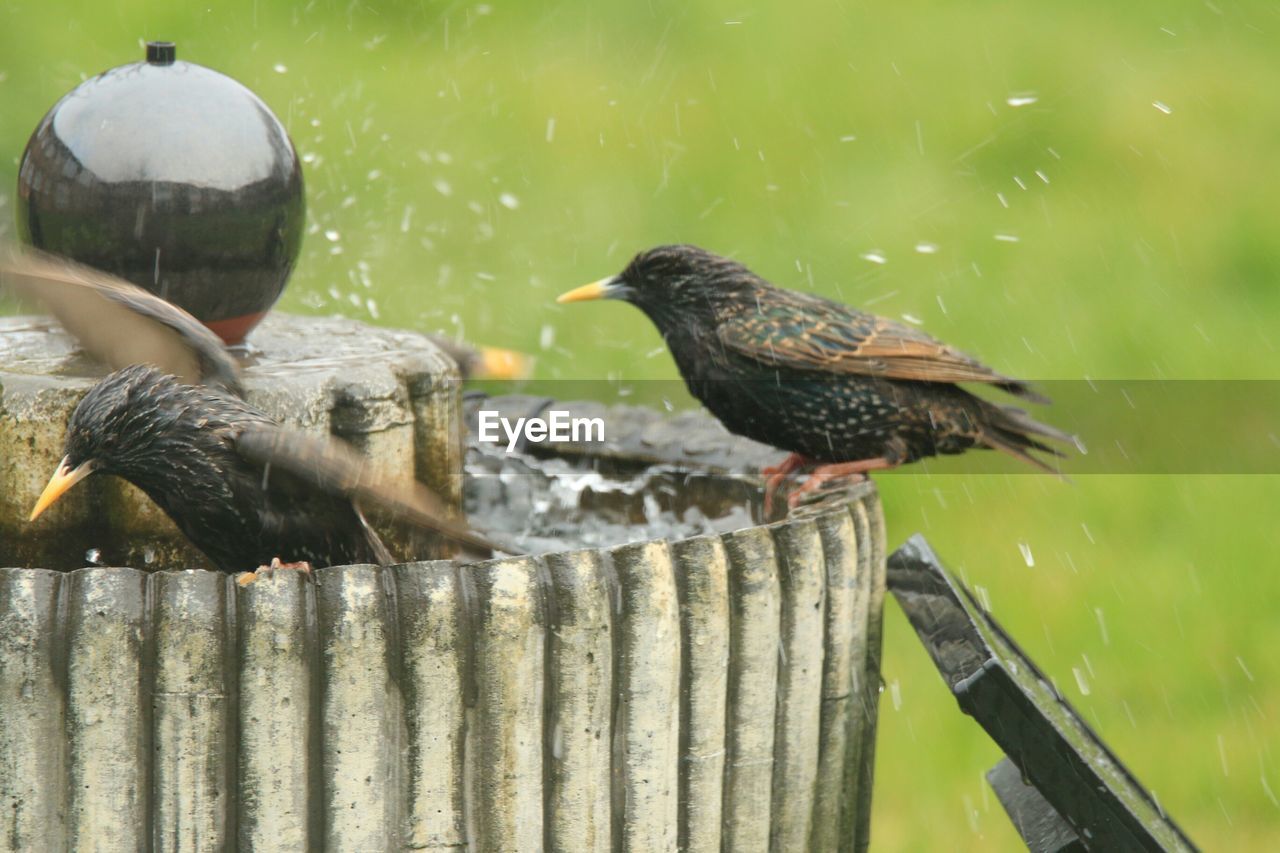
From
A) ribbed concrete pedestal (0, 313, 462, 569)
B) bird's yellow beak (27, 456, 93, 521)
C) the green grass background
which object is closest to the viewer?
bird's yellow beak (27, 456, 93, 521)

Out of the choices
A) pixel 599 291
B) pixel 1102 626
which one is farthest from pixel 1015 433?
pixel 1102 626

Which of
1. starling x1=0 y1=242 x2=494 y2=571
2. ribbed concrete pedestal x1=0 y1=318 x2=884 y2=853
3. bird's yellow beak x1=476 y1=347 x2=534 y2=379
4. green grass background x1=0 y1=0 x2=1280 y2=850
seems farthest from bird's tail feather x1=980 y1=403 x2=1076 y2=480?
starling x1=0 y1=242 x2=494 y2=571

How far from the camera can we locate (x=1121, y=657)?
602 centimetres

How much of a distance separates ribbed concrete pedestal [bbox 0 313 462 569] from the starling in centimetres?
14

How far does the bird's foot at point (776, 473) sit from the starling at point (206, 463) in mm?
991

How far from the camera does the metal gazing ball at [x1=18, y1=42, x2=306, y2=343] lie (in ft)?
11.9

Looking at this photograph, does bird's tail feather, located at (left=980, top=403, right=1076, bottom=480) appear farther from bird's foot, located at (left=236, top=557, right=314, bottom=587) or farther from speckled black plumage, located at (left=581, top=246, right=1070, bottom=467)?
bird's foot, located at (left=236, top=557, right=314, bottom=587)

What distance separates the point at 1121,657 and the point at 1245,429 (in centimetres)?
198

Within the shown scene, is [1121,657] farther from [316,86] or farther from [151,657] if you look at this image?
[316,86]

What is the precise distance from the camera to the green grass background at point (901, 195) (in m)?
6.44

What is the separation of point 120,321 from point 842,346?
5.65 ft

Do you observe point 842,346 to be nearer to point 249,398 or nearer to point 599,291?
point 599,291

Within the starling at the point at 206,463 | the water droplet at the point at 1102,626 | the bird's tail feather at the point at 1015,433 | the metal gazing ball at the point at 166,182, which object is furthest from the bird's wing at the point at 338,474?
the water droplet at the point at 1102,626

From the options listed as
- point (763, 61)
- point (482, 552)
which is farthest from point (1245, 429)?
point (482, 552)
